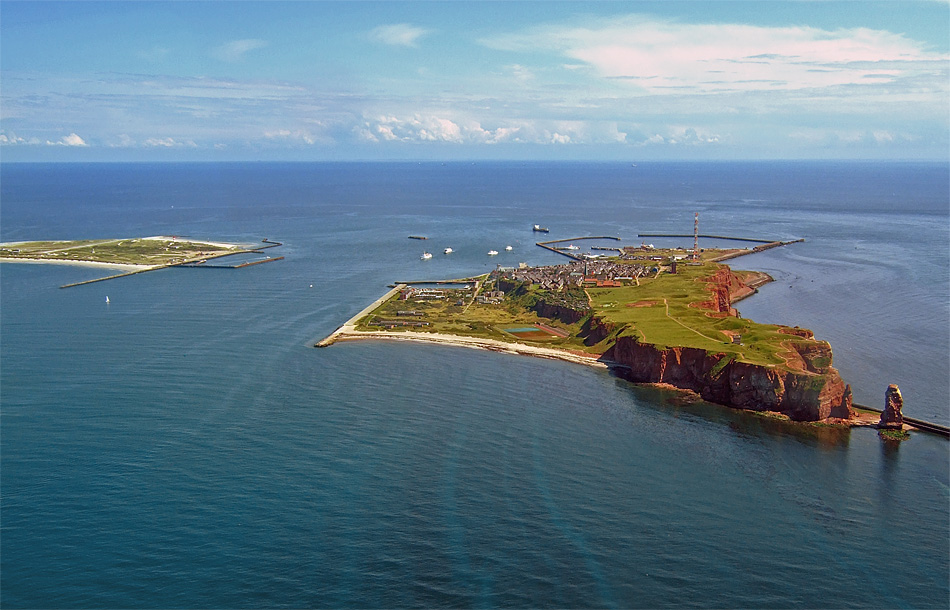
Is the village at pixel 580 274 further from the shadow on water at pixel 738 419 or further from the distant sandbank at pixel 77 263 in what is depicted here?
the distant sandbank at pixel 77 263

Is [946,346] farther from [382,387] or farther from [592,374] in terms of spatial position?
[382,387]

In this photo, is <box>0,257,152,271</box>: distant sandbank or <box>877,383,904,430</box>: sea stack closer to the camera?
<box>877,383,904,430</box>: sea stack

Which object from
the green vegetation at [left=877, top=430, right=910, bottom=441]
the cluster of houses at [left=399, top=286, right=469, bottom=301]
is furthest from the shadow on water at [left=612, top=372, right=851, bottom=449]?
the cluster of houses at [left=399, top=286, right=469, bottom=301]

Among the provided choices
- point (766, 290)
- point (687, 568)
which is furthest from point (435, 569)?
point (766, 290)

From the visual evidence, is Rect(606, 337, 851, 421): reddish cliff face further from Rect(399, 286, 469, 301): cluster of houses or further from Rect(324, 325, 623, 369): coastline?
Rect(399, 286, 469, 301): cluster of houses

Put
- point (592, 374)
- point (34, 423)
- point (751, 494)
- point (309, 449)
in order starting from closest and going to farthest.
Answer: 1. point (751, 494)
2. point (309, 449)
3. point (34, 423)
4. point (592, 374)

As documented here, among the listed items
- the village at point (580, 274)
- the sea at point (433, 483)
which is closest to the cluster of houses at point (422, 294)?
the village at point (580, 274)
